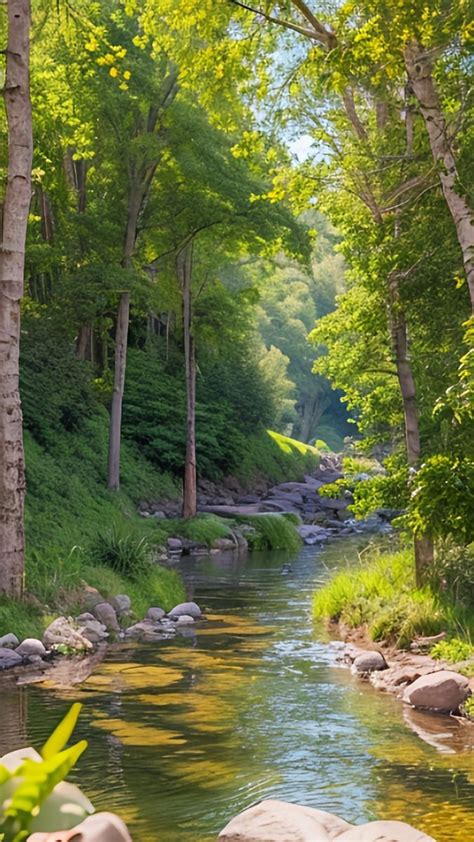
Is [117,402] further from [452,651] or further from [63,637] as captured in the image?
[452,651]

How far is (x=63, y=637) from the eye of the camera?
11.3 metres

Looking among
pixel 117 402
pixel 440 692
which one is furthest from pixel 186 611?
pixel 117 402

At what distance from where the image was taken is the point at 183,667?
34.9 feet

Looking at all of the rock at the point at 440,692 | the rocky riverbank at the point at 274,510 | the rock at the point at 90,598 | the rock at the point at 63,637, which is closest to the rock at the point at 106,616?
the rock at the point at 90,598

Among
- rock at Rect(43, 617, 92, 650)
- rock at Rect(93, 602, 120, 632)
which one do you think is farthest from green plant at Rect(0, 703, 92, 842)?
rock at Rect(93, 602, 120, 632)

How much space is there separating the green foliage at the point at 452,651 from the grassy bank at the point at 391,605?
0.53ft

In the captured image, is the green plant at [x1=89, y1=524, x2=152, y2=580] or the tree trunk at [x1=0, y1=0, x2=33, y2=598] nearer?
the tree trunk at [x1=0, y1=0, x2=33, y2=598]

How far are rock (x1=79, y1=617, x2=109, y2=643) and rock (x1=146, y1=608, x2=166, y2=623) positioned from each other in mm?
1231

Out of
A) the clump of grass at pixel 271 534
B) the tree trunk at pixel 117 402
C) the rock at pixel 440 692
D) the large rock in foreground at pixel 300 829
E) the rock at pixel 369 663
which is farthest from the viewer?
the clump of grass at pixel 271 534

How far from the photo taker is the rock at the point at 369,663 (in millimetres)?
10500

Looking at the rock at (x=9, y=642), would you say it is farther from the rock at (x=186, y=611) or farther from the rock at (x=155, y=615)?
the rock at (x=186, y=611)

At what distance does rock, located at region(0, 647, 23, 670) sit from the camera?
34.1ft

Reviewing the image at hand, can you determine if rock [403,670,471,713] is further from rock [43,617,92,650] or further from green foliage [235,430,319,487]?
green foliage [235,430,319,487]

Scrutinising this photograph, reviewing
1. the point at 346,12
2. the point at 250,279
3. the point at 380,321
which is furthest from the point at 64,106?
the point at 250,279
